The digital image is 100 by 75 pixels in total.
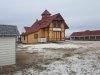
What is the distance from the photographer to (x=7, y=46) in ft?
57.4

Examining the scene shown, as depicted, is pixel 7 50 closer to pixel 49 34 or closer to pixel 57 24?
pixel 49 34

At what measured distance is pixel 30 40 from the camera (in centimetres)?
5088

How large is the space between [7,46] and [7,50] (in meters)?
0.31

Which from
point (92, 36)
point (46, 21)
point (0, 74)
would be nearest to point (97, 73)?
point (0, 74)

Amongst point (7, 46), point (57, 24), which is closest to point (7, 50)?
point (7, 46)

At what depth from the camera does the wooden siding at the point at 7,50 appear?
17.2 m

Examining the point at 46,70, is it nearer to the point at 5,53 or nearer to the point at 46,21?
the point at 5,53

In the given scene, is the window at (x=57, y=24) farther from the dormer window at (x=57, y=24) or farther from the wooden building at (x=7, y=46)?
the wooden building at (x=7, y=46)

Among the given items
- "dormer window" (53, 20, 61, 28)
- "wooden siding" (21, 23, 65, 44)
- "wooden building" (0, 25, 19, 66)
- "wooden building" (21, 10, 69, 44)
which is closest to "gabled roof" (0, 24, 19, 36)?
"wooden building" (0, 25, 19, 66)

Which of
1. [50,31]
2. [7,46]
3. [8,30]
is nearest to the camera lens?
[7,46]

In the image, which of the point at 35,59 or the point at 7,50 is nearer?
the point at 7,50

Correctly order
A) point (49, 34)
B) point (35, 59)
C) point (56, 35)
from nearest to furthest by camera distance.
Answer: point (35, 59) < point (49, 34) < point (56, 35)

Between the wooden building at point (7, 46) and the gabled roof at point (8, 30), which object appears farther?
the gabled roof at point (8, 30)

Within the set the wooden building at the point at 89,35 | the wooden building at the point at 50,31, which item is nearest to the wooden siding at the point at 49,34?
the wooden building at the point at 50,31
